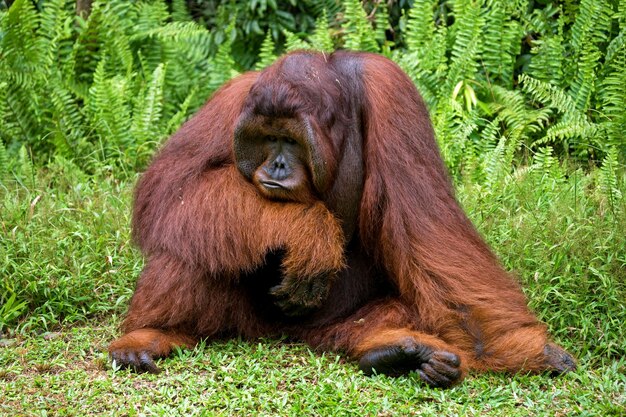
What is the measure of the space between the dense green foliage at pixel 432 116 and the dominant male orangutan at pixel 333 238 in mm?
662

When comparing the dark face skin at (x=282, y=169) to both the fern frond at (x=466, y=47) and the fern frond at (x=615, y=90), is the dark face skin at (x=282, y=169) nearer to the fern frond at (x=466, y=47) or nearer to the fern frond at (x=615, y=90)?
the fern frond at (x=615, y=90)

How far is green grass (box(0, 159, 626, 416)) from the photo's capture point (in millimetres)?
3686

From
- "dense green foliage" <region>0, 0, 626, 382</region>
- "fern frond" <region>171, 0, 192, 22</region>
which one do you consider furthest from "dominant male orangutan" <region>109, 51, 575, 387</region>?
"fern frond" <region>171, 0, 192, 22</region>

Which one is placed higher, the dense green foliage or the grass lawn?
the dense green foliage

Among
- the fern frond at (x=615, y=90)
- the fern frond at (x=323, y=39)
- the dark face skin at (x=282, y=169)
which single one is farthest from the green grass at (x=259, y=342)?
the fern frond at (x=323, y=39)

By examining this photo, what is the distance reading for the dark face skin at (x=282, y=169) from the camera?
398cm

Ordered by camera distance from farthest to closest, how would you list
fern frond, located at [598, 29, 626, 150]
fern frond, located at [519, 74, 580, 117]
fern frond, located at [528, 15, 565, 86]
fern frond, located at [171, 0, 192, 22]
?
fern frond, located at [171, 0, 192, 22] < fern frond, located at [528, 15, 565, 86] < fern frond, located at [519, 74, 580, 117] < fern frond, located at [598, 29, 626, 150]

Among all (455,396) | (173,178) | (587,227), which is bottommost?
(455,396)

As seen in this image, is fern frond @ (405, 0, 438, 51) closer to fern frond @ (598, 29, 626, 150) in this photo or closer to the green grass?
fern frond @ (598, 29, 626, 150)

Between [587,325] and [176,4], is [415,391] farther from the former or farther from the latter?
[176,4]

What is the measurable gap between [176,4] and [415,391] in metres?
5.01

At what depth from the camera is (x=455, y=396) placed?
374 cm

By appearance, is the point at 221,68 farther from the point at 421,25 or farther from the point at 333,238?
the point at 333,238

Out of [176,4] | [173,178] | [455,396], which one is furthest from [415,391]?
[176,4]
